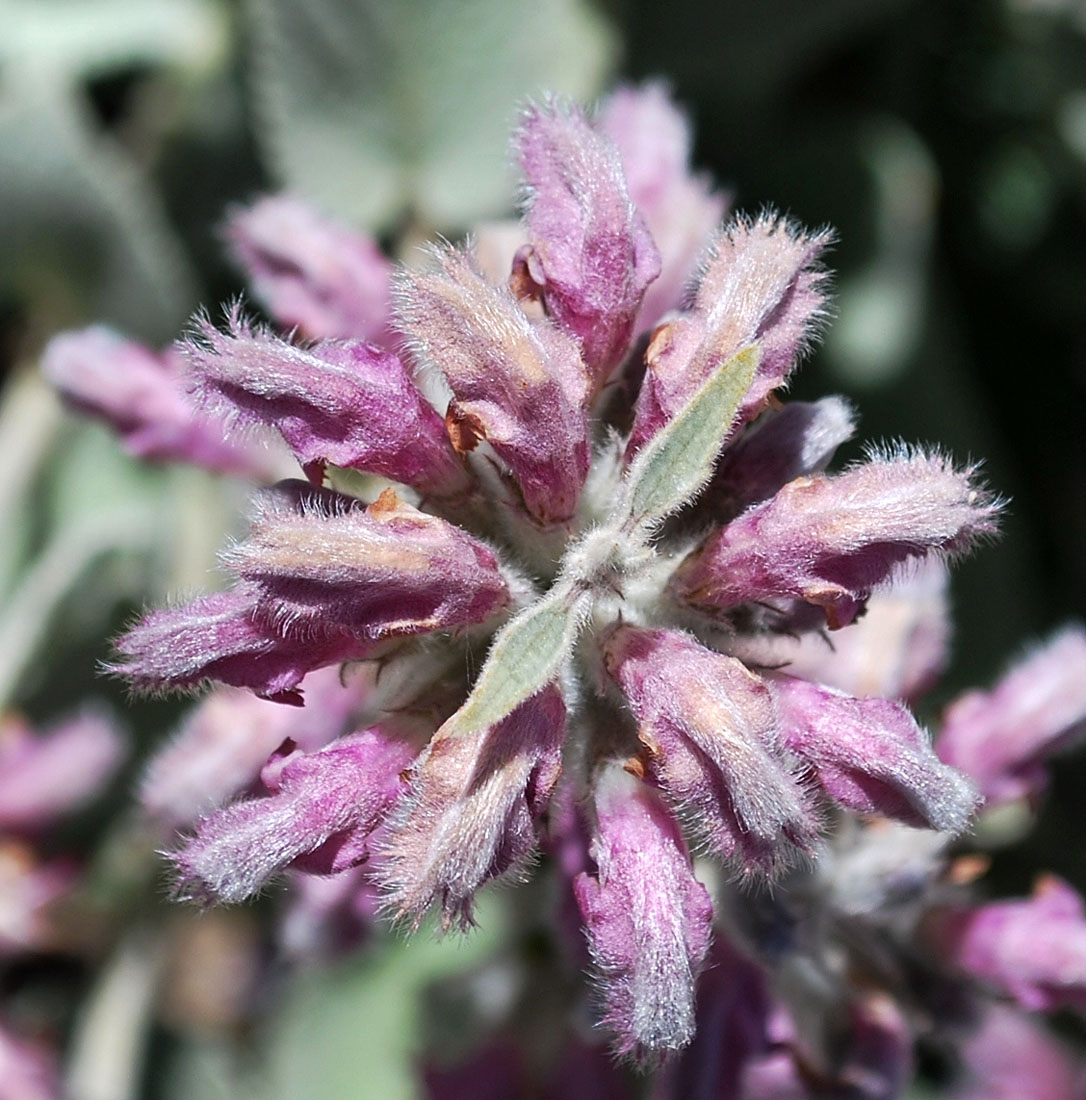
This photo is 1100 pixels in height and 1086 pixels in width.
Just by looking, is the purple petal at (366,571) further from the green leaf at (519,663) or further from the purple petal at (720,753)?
the purple petal at (720,753)

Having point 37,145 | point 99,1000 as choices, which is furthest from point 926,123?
point 99,1000

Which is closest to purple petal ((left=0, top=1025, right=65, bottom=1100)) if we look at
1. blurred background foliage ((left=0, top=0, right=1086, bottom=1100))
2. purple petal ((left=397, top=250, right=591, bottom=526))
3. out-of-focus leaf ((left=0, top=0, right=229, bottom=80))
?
blurred background foliage ((left=0, top=0, right=1086, bottom=1100))

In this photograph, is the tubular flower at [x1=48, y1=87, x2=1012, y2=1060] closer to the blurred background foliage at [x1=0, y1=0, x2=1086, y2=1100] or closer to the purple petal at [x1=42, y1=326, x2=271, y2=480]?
the purple petal at [x1=42, y1=326, x2=271, y2=480]

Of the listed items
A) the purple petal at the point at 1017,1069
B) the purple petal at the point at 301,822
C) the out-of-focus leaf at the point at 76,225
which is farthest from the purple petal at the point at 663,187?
the purple petal at the point at 1017,1069

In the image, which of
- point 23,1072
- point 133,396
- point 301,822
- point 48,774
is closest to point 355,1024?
point 23,1072

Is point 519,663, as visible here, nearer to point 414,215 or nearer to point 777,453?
point 777,453
